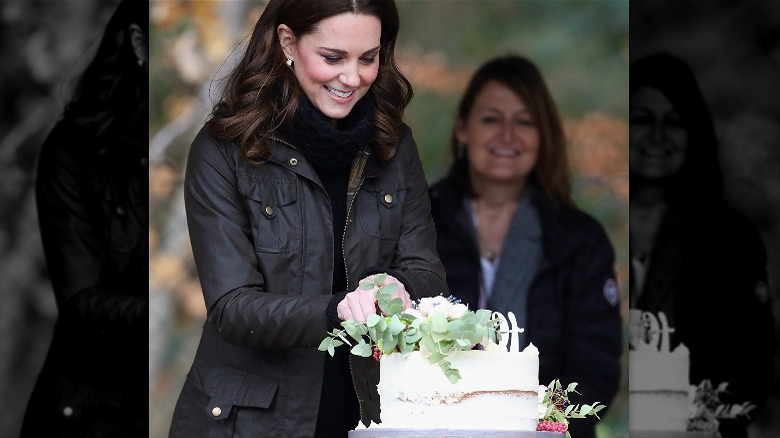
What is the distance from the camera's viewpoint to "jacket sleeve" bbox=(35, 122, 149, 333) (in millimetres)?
5707

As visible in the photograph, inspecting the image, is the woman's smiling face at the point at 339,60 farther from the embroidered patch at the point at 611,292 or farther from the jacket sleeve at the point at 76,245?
the embroidered patch at the point at 611,292

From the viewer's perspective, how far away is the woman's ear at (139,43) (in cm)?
579

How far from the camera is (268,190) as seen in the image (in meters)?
3.48

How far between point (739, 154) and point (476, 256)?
1179 mm

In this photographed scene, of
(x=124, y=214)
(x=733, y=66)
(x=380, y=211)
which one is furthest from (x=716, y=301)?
(x=380, y=211)

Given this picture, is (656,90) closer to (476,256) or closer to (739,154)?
(739,154)

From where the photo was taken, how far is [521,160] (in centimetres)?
596

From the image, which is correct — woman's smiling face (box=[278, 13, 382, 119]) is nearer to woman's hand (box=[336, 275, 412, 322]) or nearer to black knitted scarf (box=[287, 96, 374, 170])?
black knitted scarf (box=[287, 96, 374, 170])

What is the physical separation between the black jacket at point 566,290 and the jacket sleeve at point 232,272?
7.88 feet

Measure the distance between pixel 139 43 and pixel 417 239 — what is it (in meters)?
2.51

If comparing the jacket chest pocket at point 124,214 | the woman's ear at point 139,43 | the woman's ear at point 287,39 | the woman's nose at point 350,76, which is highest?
the woman's ear at point 139,43

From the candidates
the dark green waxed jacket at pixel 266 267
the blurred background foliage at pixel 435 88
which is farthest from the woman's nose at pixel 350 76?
the blurred background foliage at pixel 435 88

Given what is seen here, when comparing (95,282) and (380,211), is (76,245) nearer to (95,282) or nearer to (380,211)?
(95,282)

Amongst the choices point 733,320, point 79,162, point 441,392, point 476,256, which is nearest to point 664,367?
point 733,320
